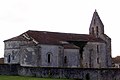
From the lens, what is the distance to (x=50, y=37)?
59812mm

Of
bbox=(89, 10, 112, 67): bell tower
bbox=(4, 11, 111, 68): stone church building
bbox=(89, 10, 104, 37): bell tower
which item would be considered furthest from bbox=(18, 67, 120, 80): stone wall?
bbox=(89, 10, 104, 37): bell tower

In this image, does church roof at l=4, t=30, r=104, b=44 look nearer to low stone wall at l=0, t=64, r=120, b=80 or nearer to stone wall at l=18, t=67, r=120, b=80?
low stone wall at l=0, t=64, r=120, b=80

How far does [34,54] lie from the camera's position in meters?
54.8

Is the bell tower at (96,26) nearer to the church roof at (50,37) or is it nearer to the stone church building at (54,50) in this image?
Answer: the stone church building at (54,50)

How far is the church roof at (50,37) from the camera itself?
56.8 metres

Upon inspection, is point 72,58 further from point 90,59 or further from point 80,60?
point 90,59

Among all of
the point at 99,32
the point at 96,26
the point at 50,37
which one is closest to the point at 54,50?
the point at 50,37

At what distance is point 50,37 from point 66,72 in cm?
2029

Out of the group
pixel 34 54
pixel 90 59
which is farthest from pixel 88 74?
pixel 90 59

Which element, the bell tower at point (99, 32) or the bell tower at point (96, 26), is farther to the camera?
the bell tower at point (96, 26)

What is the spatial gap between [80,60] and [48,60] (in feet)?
24.9

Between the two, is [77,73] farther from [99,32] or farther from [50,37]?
[99,32]

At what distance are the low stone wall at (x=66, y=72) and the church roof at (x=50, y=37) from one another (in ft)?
33.7

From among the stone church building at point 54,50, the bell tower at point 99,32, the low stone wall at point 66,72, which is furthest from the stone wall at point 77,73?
the bell tower at point 99,32
